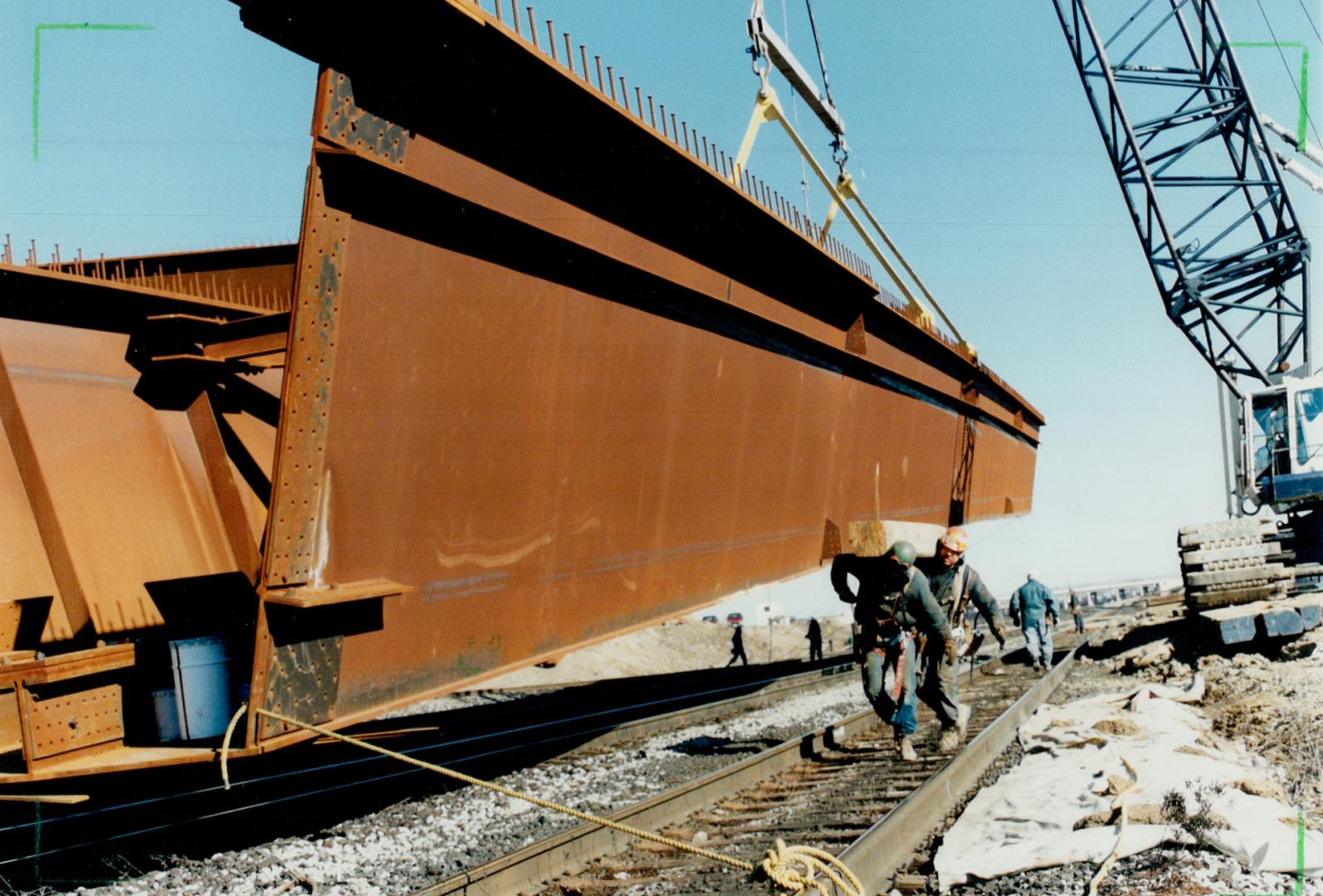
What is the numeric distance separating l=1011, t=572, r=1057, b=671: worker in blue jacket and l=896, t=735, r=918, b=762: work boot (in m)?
6.06

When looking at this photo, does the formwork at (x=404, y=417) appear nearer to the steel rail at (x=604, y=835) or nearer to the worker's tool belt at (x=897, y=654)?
the steel rail at (x=604, y=835)

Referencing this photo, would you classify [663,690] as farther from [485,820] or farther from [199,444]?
[199,444]

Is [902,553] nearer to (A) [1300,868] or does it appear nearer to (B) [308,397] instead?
(A) [1300,868]

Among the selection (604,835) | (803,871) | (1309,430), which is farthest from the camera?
(1309,430)

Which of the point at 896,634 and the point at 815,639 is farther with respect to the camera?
the point at 815,639

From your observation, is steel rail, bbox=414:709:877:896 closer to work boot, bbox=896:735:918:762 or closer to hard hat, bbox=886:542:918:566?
work boot, bbox=896:735:918:762

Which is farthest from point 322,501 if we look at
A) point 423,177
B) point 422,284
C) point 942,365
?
point 942,365

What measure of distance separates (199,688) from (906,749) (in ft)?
14.6

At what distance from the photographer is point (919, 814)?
4.59m

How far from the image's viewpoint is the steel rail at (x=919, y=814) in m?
3.87

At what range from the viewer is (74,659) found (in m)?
4.12

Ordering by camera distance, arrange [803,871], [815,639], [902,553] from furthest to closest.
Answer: [815,639] → [902,553] → [803,871]

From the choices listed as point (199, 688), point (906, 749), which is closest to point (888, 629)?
point (906, 749)

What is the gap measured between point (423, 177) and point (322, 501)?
1.64 m
